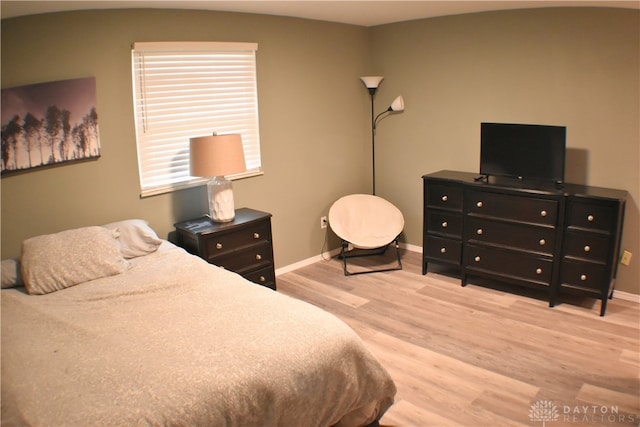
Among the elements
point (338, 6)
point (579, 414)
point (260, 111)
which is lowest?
point (579, 414)

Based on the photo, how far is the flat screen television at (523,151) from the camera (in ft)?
12.2

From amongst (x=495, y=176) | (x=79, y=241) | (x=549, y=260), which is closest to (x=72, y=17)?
(x=79, y=241)

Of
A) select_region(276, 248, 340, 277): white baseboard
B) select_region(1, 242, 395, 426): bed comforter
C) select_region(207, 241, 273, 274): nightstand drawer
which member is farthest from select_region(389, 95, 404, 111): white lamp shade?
select_region(1, 242, 395, 426): bed comforter

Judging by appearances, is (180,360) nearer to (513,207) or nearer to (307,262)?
(513,207)

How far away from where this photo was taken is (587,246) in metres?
3.60

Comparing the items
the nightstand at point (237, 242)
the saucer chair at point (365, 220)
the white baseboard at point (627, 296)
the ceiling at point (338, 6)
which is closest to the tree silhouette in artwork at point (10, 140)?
the ceiling at point (338, 6)

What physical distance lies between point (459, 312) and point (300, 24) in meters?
2.72

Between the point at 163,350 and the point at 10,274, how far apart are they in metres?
1.31

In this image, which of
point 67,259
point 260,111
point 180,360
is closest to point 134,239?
point 67,259

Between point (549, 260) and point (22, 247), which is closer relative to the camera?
point (22, 247)

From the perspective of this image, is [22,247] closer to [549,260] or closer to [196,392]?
[196,392]

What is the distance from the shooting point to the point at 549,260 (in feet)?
12.4

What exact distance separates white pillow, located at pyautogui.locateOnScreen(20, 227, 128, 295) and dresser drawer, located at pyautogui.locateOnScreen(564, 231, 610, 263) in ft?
9.82

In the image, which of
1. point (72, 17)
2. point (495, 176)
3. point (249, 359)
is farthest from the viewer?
point (495, 176)
